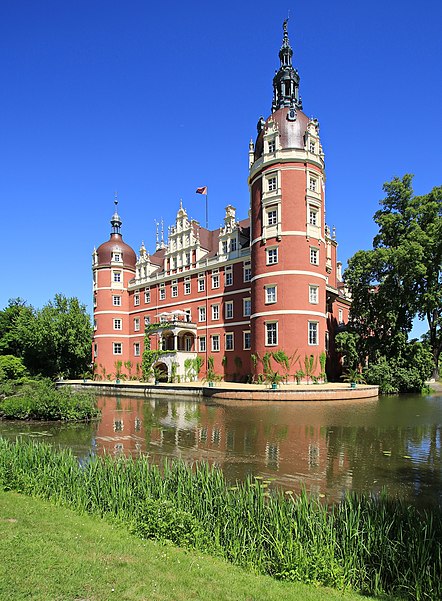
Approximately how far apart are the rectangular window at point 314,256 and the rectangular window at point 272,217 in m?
3.86

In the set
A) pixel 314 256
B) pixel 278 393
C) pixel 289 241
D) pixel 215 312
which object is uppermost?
pixel 289 241

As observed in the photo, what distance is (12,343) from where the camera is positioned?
5191 cm

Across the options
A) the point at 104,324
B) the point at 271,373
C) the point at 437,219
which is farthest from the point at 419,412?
the point at 104,324

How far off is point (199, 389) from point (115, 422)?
12635mm

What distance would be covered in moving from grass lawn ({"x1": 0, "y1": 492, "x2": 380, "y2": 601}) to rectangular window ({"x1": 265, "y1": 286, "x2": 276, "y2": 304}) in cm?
2871

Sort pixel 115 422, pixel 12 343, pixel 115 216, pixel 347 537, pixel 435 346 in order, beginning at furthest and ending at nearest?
pixel 115 216 → pixel 12 343 → pixel 435 346 → pixel 115 422 → pixel 347 537

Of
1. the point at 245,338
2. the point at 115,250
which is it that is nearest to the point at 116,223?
the point at 115,250

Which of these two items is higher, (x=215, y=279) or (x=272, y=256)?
(x=272, y=256)

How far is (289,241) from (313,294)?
4.75 m

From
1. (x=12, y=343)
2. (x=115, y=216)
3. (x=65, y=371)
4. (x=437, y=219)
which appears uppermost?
(x=115, y=216)

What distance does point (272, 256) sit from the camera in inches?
1355

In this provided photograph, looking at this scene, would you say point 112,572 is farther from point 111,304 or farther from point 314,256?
point 111,304

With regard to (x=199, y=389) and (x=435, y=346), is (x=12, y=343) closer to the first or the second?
(x=199, y=389)

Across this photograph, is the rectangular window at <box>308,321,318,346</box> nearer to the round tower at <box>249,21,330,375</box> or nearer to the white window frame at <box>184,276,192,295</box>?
→ the round tower at <box>249,21,330,375</box>
